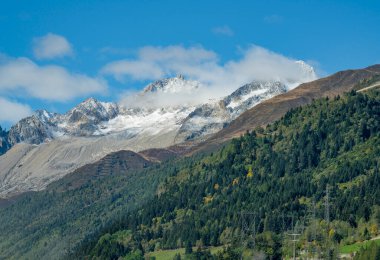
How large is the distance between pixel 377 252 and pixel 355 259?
27.5ft

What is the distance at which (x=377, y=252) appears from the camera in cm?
18912

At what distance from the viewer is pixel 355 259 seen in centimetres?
19650
